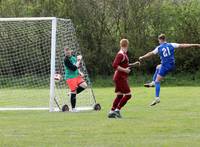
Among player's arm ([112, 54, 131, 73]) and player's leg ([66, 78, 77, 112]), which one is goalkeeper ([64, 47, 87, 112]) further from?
player's arm ([112, 54, 131, 73])

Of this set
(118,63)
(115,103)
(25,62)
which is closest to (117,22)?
(25,62)

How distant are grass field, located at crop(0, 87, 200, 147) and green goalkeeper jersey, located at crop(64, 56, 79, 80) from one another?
1356 millimetres

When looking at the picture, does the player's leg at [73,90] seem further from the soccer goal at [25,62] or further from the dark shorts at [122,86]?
the soccer goal at [25,62]

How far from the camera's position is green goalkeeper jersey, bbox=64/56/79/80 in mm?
17750

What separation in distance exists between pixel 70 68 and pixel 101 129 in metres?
5.32

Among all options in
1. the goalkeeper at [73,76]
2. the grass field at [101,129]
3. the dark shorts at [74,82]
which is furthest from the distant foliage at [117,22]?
the grass field at [101,129]

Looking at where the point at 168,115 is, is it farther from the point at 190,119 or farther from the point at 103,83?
the point at 103,83

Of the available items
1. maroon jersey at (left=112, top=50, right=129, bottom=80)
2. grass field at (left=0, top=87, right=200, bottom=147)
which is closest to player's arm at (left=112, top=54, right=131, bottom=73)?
maroon jersey at (left=112, top=50, right=129, bottom=80)

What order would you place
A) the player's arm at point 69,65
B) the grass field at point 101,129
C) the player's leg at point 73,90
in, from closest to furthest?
1. the grass field at point 101,129
2. the player's arm at point 69,65
3. the player's leg at point 73,90

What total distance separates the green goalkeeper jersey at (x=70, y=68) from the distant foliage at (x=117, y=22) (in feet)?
83.0

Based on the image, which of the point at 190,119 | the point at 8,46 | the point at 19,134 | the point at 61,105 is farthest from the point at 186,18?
the point at 19,134

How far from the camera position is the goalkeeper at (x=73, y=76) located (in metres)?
17.8

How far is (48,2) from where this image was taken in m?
44.8

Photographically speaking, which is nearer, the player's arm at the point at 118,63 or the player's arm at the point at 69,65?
the player's arm at the point at 118,63
